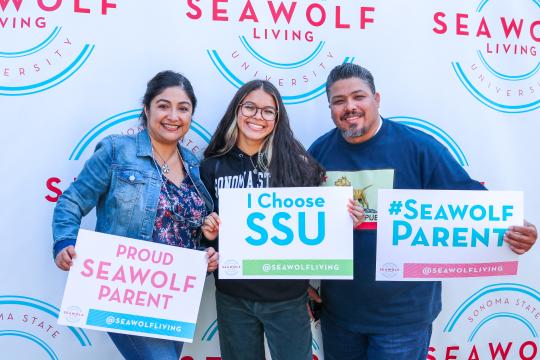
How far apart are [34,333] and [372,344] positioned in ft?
5.75

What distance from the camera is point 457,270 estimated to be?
72.9 inches

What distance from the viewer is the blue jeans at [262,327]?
185 centimetres

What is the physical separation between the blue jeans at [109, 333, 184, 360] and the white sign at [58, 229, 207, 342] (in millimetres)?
58

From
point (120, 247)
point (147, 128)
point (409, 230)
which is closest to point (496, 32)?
point (409, 230)

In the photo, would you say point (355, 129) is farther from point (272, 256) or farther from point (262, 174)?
point (272, 256)

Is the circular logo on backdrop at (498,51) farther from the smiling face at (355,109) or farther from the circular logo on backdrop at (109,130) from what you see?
the circular logo on backdrop at (109,130)

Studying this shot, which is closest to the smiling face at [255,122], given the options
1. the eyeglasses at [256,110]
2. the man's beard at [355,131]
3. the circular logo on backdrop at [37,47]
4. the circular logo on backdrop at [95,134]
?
→ the eyeglasses at [256,110]

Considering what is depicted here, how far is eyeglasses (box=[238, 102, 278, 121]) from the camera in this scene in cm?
194

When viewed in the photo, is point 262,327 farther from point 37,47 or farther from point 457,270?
point 37,47

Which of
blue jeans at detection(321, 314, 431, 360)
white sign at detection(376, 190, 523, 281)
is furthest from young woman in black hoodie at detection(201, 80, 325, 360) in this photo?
white sign at detection(376, 190, 523, 281)

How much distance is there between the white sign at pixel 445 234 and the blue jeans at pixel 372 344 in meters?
0.27

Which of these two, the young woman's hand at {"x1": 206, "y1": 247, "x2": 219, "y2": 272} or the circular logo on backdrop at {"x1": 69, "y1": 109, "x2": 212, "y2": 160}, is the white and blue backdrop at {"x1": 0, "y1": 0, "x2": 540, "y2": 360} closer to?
the circular logo on backdrop at {"x1": 69, "y1": 109, "x2": 212, "y2": 160}

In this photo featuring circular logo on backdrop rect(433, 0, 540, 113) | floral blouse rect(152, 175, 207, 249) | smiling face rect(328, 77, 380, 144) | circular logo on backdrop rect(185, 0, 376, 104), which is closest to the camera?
floral blouse rect(152, 175, 207, 249)

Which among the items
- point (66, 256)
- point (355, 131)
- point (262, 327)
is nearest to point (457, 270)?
point (355, 131)
